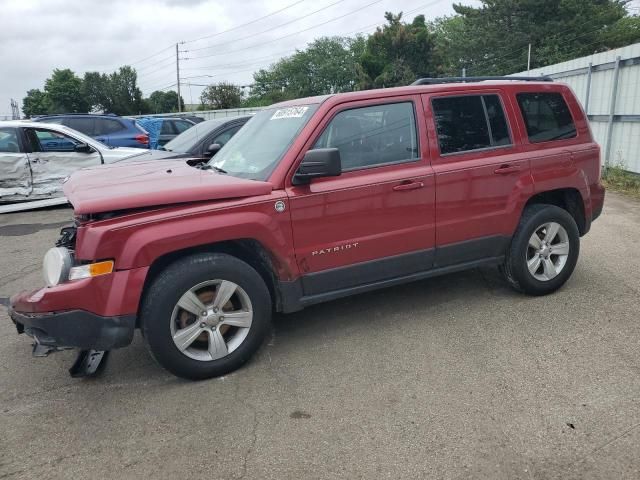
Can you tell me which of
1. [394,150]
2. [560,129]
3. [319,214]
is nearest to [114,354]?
[319,214]

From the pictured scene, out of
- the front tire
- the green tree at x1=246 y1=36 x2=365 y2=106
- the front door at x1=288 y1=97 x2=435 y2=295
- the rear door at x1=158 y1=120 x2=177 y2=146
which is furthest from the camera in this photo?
the green tree at x1=246 y1=36 x2=365 y2=106

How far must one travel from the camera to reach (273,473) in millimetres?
2516

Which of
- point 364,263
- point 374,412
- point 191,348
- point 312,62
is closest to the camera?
point 374,412

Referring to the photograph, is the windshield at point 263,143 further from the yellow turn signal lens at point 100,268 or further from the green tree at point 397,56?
the green tree at point 397,56

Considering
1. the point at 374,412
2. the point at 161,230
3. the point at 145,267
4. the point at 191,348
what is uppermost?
the point at 161,230

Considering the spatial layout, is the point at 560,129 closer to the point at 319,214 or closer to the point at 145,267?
the point at 319,214

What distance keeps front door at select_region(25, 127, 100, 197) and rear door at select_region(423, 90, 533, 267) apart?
785 cm

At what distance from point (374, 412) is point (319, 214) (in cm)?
136

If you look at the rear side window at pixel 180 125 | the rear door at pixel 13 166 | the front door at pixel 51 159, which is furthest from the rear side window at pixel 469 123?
the rear side window at pixel 180 125

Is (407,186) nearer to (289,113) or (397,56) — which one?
(289,113)

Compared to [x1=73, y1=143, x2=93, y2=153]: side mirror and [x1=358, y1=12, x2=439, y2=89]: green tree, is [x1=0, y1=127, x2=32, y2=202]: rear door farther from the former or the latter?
[x1=358, y1=12, x2=439, y2=89]: green tree

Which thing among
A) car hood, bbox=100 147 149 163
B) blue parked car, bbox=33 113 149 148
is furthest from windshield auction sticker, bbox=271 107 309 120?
blue parked car, bbox=33 113 149 148

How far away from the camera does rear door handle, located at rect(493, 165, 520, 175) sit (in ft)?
13.7

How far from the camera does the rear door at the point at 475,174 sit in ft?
13.2
